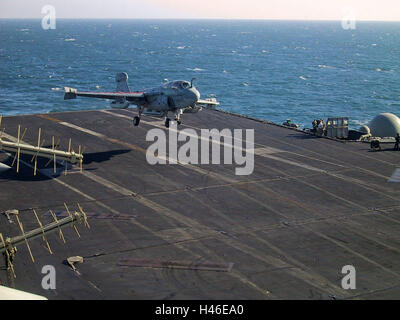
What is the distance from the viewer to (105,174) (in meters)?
45.0

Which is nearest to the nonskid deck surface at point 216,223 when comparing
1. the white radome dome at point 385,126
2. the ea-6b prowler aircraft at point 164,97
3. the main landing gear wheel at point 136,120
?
the main landing gear wheel at point 136,120

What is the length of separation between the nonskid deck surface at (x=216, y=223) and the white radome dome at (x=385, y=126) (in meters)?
11.0

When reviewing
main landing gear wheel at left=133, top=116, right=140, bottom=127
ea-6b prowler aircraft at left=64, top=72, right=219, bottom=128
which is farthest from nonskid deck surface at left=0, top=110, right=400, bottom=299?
ea-6b prowler aircraft at left=64, top=72, right=219, bottom=128

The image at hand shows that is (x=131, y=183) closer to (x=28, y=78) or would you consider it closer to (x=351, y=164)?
(x=351, y=164)

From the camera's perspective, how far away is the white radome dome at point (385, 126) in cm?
6519

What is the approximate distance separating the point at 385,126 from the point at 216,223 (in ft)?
127

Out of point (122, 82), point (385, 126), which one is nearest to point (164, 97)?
point (122, 82)

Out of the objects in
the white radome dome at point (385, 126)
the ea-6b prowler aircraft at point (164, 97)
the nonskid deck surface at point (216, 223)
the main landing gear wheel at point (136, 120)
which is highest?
the ea-6b prowler aircraft at point (164, 97)

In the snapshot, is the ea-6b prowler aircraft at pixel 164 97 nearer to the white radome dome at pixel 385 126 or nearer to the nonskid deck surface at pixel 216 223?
the nonskid deck surface at pixel 216 223

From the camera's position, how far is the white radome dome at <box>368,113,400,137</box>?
6519 centimetres

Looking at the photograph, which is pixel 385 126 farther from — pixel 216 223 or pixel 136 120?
pixel 216 223

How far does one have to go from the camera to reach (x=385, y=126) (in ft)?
215

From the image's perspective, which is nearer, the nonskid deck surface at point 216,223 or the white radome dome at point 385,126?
the nonskid deck surface at point 216,223
